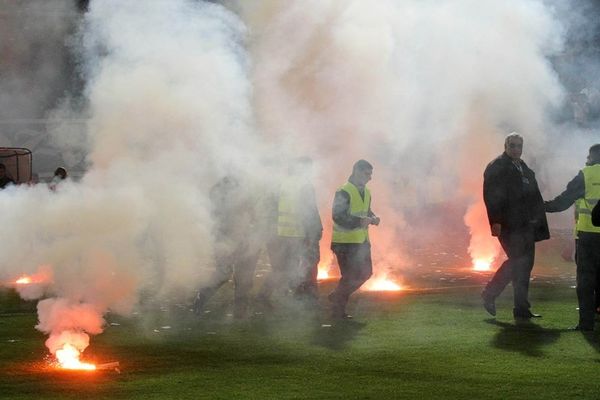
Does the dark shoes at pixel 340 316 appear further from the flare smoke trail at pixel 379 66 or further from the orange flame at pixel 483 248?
the orange flame at pixel 483 248

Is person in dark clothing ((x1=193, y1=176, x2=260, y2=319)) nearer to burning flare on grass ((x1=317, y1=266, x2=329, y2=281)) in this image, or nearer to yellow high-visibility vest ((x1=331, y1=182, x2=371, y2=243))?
yellow high-visibility vest ((x1=331, y1=182, x2=371, y2=243))

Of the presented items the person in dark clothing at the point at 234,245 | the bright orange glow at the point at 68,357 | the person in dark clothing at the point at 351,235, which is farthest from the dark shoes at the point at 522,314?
the bright orange glow at the point at 68,357

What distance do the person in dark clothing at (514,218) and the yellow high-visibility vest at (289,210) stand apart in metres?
2.46

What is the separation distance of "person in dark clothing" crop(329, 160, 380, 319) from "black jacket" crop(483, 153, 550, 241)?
1.33 metres

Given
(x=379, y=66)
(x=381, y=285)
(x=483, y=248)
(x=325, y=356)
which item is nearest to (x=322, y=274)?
(x=381, y=285)

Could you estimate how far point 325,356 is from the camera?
909 centimetres

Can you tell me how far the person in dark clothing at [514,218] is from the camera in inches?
450

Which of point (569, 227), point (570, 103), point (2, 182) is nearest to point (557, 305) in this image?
point (2, 182)

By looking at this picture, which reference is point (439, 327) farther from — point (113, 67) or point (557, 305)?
point (113, 67)

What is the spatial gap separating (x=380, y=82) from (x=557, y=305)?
385 centimetres

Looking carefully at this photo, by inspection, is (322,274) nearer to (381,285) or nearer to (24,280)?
(381,285)

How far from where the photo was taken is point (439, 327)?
1079cm

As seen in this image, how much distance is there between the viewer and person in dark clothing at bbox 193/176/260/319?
11977 mm

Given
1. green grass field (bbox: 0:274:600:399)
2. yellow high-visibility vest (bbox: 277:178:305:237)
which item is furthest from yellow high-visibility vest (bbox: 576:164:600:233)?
yellow high-visibility vest (bbox: 277:178:305:237)
